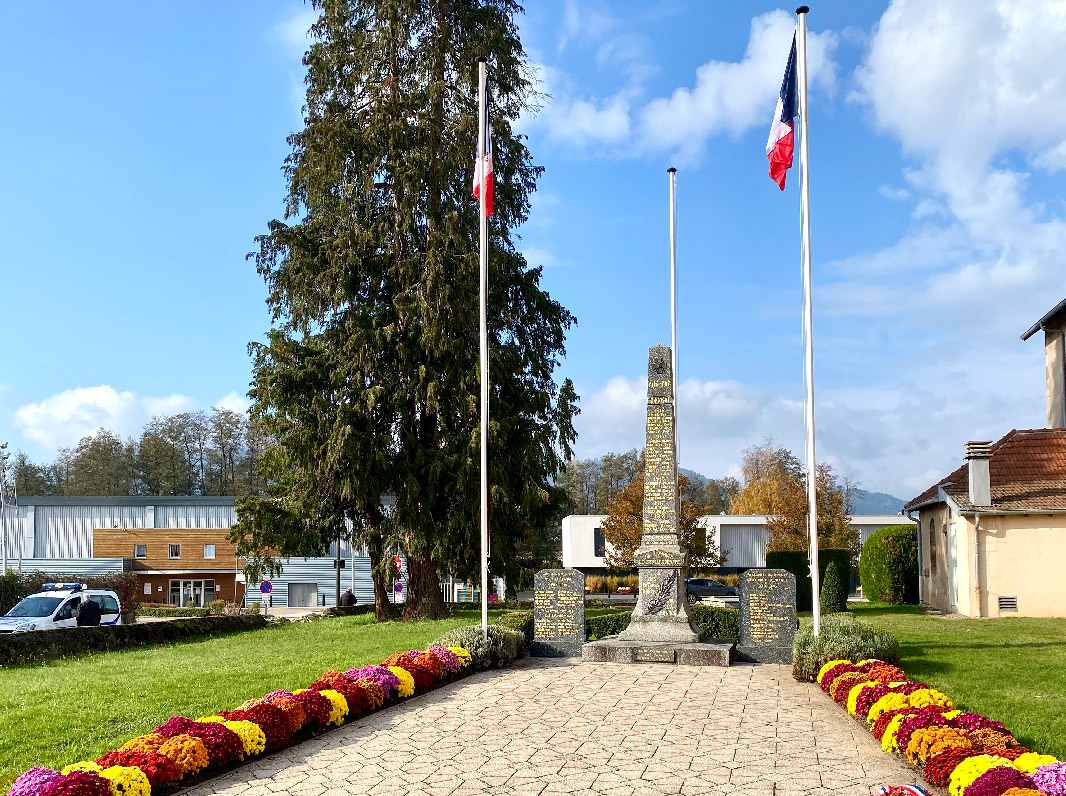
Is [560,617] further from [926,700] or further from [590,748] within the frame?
[926,700]

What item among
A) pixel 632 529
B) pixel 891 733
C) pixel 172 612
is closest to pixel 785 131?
pixel 891 733

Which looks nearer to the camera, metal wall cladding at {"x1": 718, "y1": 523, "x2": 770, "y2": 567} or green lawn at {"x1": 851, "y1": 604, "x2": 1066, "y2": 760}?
green lawn at {"x1": 851, "y1": 604, "x2": 1066, "y2": 760}

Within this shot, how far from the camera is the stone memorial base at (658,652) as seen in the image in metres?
17.0

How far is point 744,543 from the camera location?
5903cm

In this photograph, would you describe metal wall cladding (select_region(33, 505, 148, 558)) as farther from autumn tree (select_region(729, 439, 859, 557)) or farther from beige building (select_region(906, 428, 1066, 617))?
beige building (select_region(906, 428, 1066, 617))

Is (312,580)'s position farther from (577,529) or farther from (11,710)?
(11,710)

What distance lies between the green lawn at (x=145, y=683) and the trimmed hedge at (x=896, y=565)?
1961 cm

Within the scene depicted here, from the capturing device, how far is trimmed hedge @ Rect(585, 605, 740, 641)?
65.5 ft

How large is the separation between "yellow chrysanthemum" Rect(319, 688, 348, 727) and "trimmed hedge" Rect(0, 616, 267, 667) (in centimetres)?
1126

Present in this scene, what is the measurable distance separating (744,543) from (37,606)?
43.4m

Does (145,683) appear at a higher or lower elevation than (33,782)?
Result: lower

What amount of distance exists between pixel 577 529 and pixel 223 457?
1709 inches

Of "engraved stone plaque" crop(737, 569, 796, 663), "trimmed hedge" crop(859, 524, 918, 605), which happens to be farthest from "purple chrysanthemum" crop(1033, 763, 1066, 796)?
"trimmed hedge" crop(859, 524, 918, 605)

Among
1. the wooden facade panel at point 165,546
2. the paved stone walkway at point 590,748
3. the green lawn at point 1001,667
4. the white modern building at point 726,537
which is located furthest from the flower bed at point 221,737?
the wooden facade panel at point 165,546
